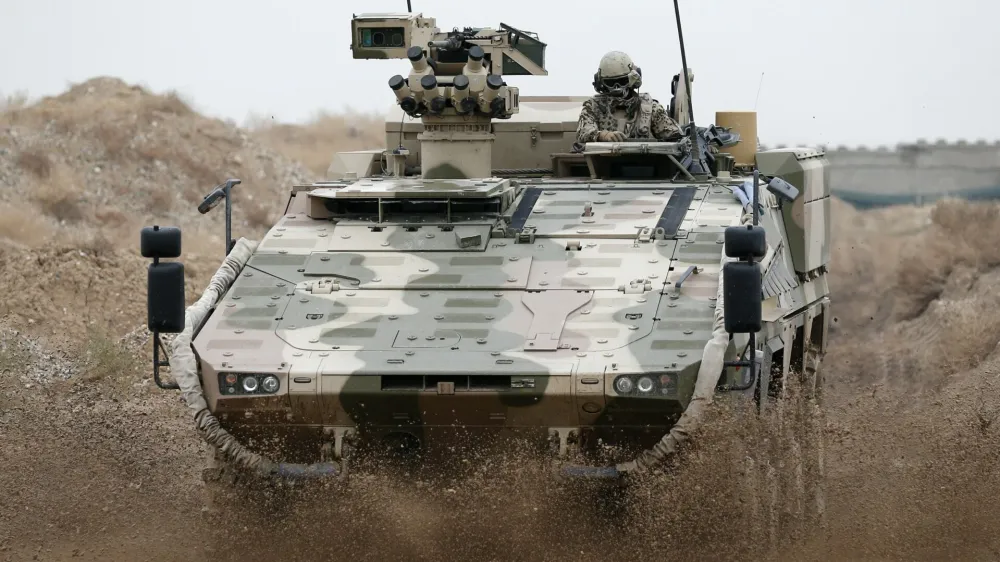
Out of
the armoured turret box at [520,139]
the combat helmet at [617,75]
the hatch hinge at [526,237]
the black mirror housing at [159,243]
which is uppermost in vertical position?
the combat helmet at [617,75]

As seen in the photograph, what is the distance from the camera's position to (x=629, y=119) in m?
14.8

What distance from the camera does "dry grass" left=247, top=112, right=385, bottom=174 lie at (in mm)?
31094

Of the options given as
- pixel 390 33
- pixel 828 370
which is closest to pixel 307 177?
pixel 828 370

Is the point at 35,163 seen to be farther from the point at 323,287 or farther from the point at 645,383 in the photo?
the point at 645,383

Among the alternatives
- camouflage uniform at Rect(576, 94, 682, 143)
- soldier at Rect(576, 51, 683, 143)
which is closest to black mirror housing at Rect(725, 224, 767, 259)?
soldier at Rect(576, 51, 683, 143)

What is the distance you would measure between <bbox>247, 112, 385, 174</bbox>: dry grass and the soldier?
51.6 feet

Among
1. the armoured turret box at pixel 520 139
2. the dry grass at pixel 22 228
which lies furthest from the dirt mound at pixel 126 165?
the armoured turret box at pixel 520 139

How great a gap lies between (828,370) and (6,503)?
10772 mm

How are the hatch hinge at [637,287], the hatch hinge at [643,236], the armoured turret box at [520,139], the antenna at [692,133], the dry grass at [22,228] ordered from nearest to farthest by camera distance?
the hatch hinge at [637,287], the hatch hinge at [643,236], the antenna at [692,133], the armoured turret box at [520,139], the dry grass at [22,228]

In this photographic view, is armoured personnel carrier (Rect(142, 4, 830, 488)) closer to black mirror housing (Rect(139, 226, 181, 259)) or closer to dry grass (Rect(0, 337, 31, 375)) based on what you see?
black mirror housing (Rect(139, 226, 181, 259))

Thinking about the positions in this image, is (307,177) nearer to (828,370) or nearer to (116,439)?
(828,370)

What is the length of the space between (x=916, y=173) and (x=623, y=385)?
15680 millimetres

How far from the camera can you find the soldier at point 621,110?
14648 millimetres

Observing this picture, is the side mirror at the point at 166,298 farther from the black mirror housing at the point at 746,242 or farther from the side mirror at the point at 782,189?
the side mirror at the point at 782,189
